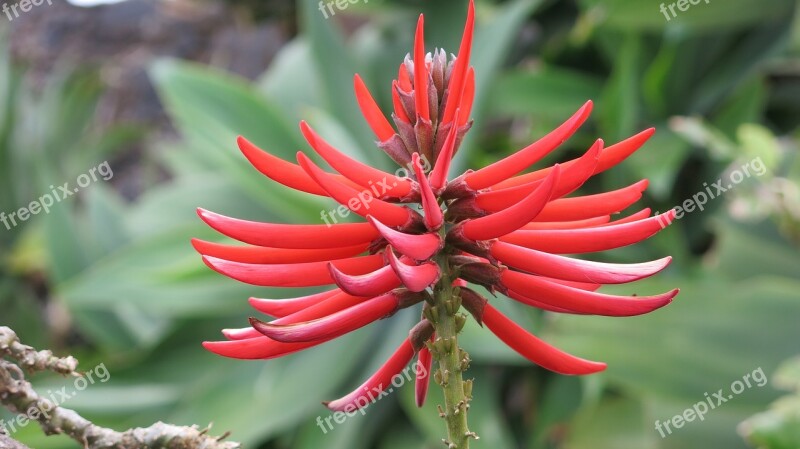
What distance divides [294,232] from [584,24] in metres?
1.88

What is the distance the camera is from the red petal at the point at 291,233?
357mm

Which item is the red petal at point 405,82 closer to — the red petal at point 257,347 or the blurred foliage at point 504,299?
the red petal at point 257,347

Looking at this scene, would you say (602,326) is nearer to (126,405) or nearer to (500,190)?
(126,405)

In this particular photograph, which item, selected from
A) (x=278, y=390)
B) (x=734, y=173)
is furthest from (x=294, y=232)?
(x=278, y=390)

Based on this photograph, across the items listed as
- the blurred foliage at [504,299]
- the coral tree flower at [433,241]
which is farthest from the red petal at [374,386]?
the blurred foliage at [504,299]

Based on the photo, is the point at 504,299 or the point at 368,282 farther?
the point at 504,299

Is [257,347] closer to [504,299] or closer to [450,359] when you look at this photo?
[450,359]

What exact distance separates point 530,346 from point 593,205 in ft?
0.22

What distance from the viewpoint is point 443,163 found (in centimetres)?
37

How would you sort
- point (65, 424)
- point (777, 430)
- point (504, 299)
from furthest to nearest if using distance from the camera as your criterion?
point (504, 299) < point (777, 430) < point (65, 424)

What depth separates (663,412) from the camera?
1.45 m

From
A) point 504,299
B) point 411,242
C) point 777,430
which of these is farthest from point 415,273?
point 504,299

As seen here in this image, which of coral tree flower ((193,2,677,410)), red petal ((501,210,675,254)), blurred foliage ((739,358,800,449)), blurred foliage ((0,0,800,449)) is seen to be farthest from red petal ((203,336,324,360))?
blurred foliage ((0,0,800,449))

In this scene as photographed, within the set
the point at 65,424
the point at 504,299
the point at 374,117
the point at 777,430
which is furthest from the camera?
the point at 504,299
